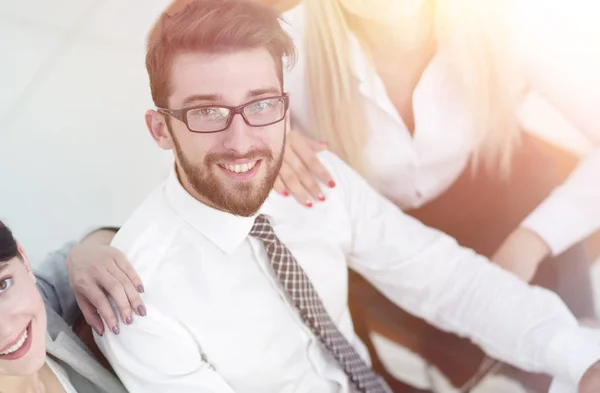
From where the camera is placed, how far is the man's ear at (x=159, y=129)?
1274 mm

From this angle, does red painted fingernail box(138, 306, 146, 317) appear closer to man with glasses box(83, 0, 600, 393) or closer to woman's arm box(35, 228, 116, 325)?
man with glasses box(83, 0, 600, 393)

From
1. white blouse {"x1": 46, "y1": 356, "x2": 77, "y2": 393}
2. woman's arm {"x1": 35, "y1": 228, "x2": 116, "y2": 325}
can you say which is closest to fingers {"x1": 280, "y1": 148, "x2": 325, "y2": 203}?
woman's arm {"x1": 35, "y1": 228, "x2": 116, "y2": 325}

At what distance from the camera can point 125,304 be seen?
3.96 feet

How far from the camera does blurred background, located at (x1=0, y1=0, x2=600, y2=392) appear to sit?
123 centimetres

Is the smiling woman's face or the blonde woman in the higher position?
the blonde woman

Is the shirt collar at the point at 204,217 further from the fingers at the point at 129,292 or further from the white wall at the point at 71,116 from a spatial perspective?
the fingers at the point at 129,292

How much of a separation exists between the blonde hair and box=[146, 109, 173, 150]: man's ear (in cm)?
43

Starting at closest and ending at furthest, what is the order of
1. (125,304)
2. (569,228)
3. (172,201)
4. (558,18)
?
(125,304), (172,201), (558,18), (569,228)

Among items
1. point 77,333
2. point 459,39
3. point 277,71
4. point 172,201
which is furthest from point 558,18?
point 77,333

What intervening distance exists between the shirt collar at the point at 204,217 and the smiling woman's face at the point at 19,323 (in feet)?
1.12

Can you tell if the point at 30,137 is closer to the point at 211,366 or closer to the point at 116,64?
the point at 116,64

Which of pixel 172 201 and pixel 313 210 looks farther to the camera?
pixel 313 210

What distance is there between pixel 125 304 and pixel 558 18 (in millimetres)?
1226

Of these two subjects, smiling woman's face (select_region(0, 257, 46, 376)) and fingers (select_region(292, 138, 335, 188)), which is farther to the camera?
fingers (select_region(292, 138, 335, 188))
